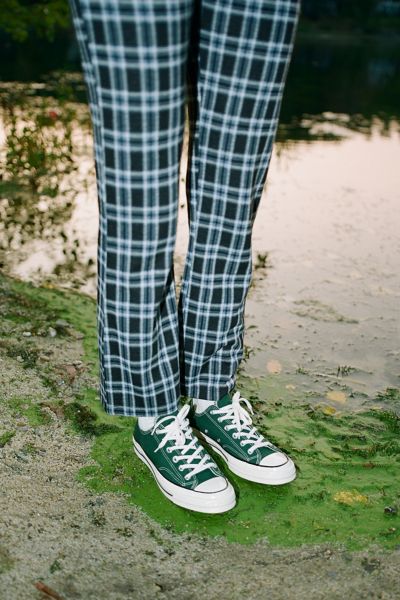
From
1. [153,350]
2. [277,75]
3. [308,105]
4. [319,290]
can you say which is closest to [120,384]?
[153,350]

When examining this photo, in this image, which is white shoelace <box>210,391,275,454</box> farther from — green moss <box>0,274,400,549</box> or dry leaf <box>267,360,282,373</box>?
dry leaf <box>267,360,282,373</box>

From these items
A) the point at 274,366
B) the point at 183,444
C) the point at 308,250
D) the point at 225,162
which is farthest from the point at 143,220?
the point at 308,250

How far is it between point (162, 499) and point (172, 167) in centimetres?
74

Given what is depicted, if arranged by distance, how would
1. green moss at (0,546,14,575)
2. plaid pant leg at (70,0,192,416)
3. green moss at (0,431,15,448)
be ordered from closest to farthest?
plaid pant leg at (70,0,192,416) → green moss at (0,546,14,575) → green moss at (0,431,15,448)

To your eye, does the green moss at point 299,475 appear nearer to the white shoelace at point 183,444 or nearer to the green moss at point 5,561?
the white shoelace at point 183,444

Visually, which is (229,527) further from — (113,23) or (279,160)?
(279,160)

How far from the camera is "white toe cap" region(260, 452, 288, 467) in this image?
162cm

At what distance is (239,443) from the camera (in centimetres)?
165

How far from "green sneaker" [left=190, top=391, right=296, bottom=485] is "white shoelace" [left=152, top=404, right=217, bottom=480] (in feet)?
0.28

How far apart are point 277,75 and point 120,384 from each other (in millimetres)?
737

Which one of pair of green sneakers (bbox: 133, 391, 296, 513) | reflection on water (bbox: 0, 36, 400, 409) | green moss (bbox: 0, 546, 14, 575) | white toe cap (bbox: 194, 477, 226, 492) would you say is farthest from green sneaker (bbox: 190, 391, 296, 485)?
green moss (bbox: 0, 546, 14, 575)

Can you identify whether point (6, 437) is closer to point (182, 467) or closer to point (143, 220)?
point (182, 467)

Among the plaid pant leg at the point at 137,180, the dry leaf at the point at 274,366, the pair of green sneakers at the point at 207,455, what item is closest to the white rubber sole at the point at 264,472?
the pair of green sneakers at the point at 207,455

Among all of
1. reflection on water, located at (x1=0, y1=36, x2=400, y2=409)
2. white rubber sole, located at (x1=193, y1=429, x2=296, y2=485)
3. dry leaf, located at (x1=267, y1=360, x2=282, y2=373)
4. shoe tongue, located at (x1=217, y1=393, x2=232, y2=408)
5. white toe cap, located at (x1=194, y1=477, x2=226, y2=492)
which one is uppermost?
shoe tongue, located at (x1=217, y1=393, x2=232, y2=408)
